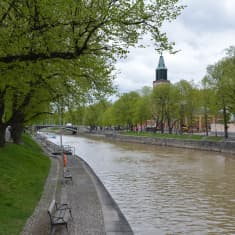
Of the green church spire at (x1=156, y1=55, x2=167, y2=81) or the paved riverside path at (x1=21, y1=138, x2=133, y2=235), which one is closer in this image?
the paved riverside path at (x1=21, y1=138, x2=133, y2=235)

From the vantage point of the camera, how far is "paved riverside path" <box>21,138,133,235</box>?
12.0m

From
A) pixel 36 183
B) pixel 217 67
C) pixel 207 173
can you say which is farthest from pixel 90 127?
pixel 36 183

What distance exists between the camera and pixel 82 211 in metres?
15.0

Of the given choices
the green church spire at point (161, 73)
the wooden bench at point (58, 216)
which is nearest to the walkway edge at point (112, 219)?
the wooden bench at point (58, 216)

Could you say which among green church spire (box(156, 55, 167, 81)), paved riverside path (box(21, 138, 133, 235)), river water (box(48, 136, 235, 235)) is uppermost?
green church spire (box(156, 55, 167, 81))

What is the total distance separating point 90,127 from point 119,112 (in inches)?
2152

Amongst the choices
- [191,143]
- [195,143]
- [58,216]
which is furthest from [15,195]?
[191,143]

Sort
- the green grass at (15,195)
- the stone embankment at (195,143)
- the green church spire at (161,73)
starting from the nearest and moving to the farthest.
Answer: the green grass at (15,195), the stone embankment at (195,143), the green church spire at (161,73)

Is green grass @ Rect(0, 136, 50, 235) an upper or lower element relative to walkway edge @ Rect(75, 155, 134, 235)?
upper

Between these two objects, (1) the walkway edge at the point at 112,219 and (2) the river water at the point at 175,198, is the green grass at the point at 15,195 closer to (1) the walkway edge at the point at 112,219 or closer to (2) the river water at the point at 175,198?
(1) the walkway edge at the point at 112,219

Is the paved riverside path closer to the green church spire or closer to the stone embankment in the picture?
the stone embankment

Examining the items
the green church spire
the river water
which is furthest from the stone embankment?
the green church spire

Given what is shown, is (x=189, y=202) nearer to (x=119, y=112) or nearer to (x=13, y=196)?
(x=13, y=196)

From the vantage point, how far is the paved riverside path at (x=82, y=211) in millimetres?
11977
